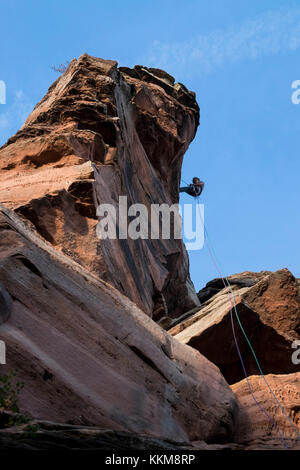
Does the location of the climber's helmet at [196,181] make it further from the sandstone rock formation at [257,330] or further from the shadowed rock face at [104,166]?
the sandstone rock formation at [257,330]

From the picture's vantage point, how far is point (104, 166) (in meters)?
17.8

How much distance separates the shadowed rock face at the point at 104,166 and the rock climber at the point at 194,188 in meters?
6.46

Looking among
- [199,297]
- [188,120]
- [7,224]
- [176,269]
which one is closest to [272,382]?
[7,224]

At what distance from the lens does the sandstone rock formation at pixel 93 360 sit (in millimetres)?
7547

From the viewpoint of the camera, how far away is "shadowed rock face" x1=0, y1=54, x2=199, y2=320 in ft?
Answer: 46.8

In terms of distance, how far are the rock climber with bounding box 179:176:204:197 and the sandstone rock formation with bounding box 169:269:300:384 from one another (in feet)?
63.1

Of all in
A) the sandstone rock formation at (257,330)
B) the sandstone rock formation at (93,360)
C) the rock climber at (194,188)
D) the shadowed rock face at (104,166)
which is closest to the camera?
the sandstone rock formation at (93,360)

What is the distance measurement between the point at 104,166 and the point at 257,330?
640 cm

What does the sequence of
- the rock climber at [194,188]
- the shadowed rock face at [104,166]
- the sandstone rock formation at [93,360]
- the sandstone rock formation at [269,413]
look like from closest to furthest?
the sandstone rock formation at [93,360]
the sandstone rock formation at [269,413]
the shadowed rock face at [104,166]
the rock climber at [194,188]

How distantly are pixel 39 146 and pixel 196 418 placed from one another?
414 inches

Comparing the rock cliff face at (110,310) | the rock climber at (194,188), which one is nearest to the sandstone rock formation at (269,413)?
the rock cliff face at (110,310)

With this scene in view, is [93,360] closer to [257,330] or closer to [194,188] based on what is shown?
[257,330]

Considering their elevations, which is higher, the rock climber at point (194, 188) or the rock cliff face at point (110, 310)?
the rock climber at point (194, 188)

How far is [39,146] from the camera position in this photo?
1756 centimetres
